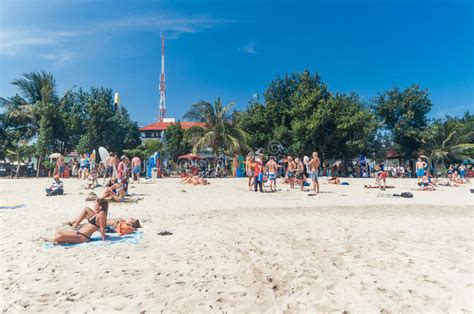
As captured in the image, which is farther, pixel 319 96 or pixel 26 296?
pixel 319 96

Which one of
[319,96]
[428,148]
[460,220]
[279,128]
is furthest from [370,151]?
[460,220]

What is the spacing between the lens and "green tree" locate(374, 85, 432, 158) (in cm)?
3553

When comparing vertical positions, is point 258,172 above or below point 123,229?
above

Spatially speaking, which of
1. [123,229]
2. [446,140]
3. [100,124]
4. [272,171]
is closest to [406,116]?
[446,140]

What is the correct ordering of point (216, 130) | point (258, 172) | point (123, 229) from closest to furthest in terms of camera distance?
point (123, 229) < point (258, 172) < point (216, 130)

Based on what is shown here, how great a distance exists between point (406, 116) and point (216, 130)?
22.6 m

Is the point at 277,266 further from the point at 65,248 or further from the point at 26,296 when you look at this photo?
the point at 65,248

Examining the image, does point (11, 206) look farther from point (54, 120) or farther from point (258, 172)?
point (54, 120)

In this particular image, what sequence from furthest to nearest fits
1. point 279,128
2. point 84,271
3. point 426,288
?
point 279,128 < point 84,271 < point 426,288

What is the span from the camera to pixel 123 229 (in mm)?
5891

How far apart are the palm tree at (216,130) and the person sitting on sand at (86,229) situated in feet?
73.9

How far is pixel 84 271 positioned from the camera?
401cm

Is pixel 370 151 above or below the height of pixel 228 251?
above

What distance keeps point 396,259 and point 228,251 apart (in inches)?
97.9
